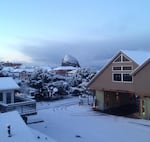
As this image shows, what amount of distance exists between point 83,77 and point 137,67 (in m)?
22.9

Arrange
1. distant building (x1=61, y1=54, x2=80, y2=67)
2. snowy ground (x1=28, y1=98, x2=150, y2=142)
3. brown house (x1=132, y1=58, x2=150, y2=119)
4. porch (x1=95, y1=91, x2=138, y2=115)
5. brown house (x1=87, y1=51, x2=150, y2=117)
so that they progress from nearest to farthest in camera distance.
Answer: snowy ground (x1=28, y1=98, x2=150, y2=142) → brown house (x1=132, y1=58, x2=150, y2=119) → brown house (x1=87, y1=51, x2=150, y2=117) → porch (x1=95, y1=91, x2=138, y2=115) → distant building (x1=61, y1=54, x2=80, y2=67)

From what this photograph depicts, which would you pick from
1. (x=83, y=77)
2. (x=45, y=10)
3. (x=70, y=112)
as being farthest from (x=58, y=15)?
(x=83, y=77)

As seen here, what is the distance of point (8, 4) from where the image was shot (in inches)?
763

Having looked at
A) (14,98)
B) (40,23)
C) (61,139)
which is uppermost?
(40,23)

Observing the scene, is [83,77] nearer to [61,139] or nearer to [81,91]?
[81,91]

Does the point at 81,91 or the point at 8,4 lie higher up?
the point at 8,4

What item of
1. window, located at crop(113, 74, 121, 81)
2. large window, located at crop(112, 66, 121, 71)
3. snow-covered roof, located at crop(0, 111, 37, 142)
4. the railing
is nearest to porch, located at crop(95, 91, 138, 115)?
window, located at crop(113, 74, 121, 81)

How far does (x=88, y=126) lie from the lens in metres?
19.9

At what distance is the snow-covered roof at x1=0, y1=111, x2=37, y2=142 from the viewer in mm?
10172

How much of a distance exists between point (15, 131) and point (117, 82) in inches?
655

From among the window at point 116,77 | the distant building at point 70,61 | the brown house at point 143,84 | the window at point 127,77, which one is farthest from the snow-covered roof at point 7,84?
the distant building at point 70,61

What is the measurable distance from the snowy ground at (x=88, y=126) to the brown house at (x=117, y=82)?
2.99 meters

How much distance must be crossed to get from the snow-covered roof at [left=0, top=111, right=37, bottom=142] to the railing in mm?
4549

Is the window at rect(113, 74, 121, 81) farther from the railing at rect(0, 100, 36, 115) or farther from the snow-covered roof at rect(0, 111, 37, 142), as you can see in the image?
the snow-covered roof at rect(0, 111, 37, 142)
